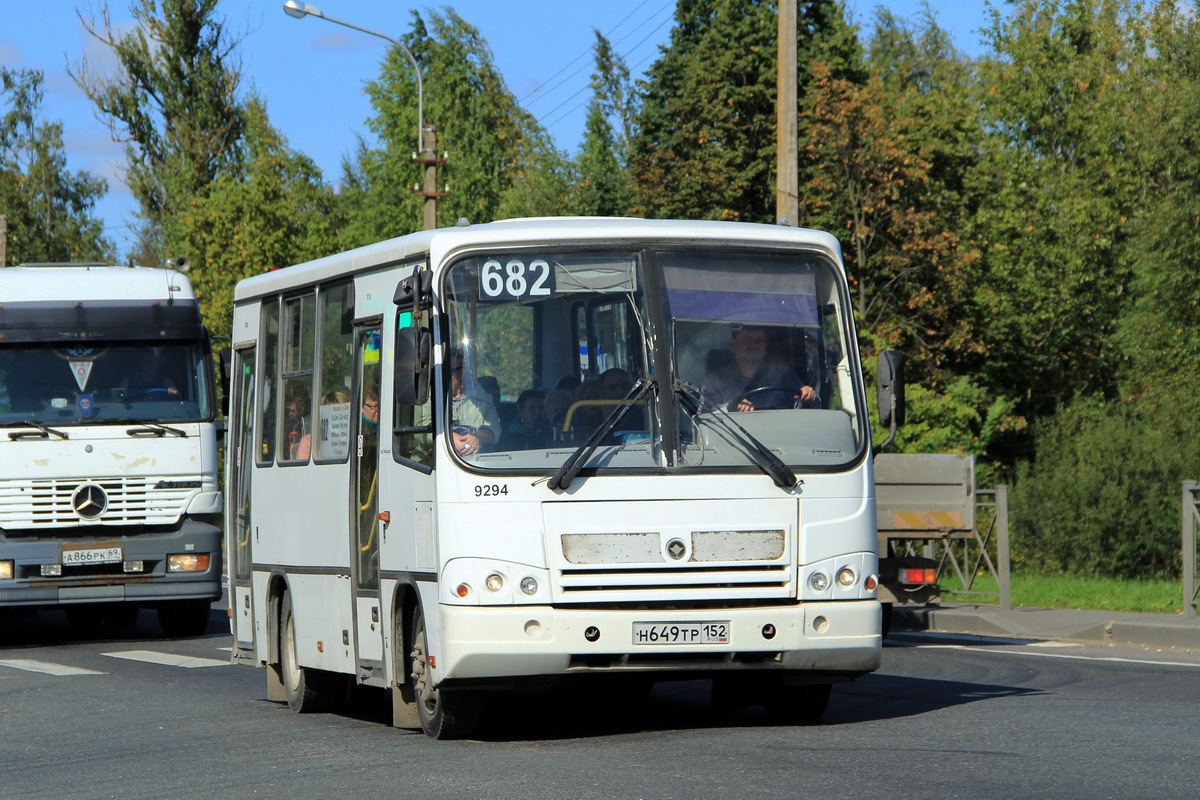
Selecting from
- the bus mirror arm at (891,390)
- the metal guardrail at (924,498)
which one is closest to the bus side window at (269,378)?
the bus mirror arm at (891,390)

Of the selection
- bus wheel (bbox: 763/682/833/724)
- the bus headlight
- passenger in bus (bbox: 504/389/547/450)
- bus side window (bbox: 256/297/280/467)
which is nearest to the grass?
the bus headlight

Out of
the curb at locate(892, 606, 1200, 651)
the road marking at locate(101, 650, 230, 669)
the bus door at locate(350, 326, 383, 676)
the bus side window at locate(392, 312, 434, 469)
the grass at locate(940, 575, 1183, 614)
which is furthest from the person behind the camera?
the grass at locate(940, 575, 1183, 614)

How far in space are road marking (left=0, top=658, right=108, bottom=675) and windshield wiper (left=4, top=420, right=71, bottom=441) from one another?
220 cm

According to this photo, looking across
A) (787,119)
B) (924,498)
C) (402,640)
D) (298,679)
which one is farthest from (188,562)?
(402,640)

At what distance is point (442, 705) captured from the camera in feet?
32.7

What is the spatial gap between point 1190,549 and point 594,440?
1026 cm

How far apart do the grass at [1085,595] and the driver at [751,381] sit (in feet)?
35.5

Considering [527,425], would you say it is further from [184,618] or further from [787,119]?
[787,119]

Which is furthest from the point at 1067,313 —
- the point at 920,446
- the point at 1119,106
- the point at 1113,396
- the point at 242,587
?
the point at 242,587

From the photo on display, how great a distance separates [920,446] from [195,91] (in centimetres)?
2854

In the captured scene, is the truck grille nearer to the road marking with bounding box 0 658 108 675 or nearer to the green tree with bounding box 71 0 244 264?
the road marking with bounding box 0 658 108 675

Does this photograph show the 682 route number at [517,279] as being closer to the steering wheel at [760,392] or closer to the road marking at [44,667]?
the steering wheel at [760,392]

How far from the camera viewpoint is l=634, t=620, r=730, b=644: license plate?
946 centimetres

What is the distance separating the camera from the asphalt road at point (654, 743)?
8.04m
